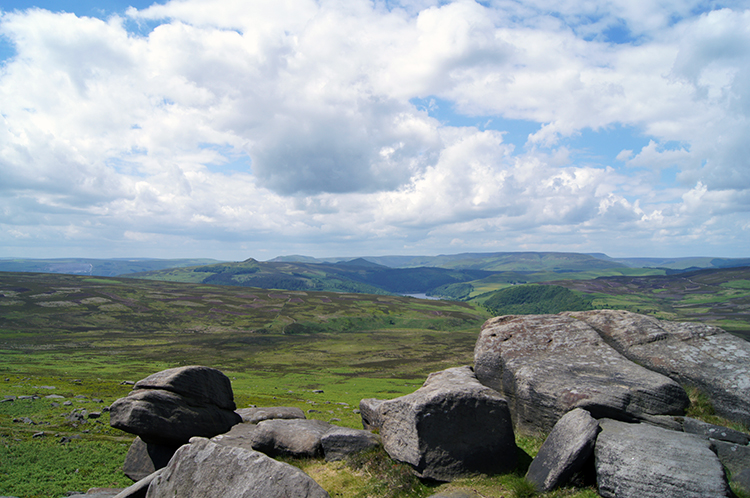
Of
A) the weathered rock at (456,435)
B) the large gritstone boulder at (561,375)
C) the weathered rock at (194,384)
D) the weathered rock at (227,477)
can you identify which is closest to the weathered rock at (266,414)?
the weathered rock at (194,384)

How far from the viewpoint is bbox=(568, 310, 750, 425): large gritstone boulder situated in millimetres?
15719

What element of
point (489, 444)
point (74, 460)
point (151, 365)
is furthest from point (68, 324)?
point (489, 444)

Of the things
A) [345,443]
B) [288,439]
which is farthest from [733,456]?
[288,439]

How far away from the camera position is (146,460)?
22.0 m

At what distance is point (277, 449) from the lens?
63.7 feet

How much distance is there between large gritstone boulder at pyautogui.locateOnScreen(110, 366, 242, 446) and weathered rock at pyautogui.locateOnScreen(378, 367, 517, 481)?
1336cm

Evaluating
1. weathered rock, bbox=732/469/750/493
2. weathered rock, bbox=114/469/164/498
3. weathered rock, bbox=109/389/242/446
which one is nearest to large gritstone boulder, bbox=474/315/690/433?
weathered rock, bbox=732/469/750/493

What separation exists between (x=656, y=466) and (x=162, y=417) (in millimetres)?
22973

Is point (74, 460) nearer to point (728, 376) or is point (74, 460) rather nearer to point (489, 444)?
point (489, 444)

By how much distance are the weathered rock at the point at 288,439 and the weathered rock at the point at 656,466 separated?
41.6 ft

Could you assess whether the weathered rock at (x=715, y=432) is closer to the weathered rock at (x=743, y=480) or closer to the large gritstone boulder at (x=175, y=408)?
the weathered rock at (x=743, y=480)

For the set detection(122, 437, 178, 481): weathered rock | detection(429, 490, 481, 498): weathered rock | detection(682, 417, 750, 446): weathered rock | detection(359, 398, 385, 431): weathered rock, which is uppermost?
detection(682, 417, 750, 446): weathered rock

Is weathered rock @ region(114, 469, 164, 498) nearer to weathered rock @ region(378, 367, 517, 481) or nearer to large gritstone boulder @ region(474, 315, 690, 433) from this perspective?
weathered rock @ region(378, 367, 517, 481)

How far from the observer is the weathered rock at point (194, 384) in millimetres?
22797
